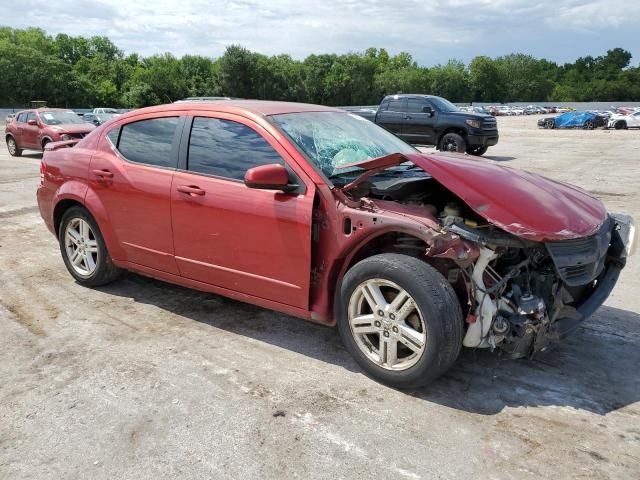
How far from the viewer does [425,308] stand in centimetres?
298

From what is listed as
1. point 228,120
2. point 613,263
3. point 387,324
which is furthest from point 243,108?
point 613,263

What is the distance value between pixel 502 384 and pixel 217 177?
2322 mm

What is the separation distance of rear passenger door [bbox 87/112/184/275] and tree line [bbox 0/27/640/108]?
44408 millimetres

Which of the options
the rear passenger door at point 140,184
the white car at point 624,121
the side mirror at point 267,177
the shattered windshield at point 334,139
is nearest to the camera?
the side mirror at point 267,177

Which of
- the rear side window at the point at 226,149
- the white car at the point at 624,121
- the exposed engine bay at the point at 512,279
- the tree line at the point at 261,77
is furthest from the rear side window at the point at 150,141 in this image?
the tree line at the point at 261,77

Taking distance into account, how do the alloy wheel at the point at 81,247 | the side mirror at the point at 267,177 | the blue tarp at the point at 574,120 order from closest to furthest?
1. the side mirror at the point at 267,177
2. the alloy wheel at the point at 81,247
3. the blue tarp at the point at 574,120

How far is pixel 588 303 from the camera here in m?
A: 3.51

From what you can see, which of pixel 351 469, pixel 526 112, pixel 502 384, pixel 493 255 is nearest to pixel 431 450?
pixel 351 469

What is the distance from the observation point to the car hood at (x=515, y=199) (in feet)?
9.80

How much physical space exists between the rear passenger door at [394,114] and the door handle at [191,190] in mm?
14027

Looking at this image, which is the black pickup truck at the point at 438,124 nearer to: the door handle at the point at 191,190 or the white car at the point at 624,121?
the door handle at the point at 191,190

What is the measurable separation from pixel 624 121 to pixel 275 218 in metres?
39.8

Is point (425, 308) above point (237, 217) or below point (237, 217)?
below

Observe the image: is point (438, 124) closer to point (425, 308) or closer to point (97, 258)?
point (97, 258)
